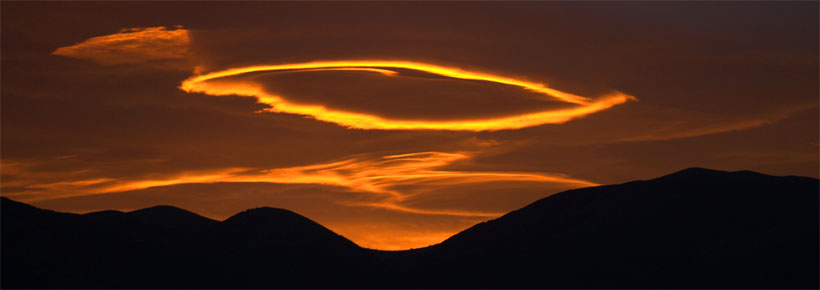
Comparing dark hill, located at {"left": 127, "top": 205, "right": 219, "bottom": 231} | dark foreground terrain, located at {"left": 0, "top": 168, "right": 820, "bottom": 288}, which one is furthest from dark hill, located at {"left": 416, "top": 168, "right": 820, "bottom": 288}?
dark hill, located at {"left": 127, "top": 205, "right": 219, "bottom": 231}

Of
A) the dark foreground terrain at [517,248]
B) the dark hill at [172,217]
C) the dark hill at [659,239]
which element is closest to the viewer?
the dark hill at [659,239]

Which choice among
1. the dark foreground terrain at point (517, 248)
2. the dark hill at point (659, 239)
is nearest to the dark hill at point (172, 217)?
the dark foreground terrain at point (517, 248)

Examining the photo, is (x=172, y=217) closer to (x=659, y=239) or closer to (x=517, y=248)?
(x=517, y=248)

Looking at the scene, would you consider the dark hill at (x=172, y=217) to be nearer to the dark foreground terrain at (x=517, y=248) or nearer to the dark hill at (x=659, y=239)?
the dark foreground terrain at (x=517, y=248)

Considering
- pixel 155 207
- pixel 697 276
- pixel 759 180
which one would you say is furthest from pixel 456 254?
pixel 155 207

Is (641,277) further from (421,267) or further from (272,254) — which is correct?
(272,254)

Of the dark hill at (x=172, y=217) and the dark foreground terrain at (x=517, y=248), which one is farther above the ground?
the dark hill at (x=172, y=217)

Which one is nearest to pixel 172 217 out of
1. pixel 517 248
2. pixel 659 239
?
pixel 517 248

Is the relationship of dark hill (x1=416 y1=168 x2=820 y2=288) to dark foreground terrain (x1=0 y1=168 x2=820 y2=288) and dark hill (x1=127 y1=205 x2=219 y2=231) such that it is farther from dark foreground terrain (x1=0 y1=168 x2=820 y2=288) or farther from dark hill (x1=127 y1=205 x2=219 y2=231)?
dark hill (x1=127 y1=205 x2=219 y2=231)
